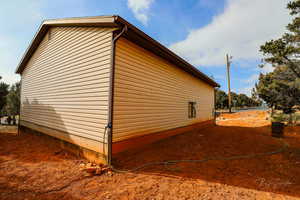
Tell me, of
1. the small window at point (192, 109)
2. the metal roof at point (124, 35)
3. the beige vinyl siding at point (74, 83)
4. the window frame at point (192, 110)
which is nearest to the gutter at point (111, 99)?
the beige vinyl siding at point (74, 83)

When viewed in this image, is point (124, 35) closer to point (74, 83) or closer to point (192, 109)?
point (74, 83)

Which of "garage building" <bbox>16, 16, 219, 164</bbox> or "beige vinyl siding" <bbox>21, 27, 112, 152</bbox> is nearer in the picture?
"garage building" <bbox>16, 16, 219, 164</bbox>

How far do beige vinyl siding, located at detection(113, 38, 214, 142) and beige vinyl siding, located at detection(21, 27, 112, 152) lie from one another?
0.45 meters

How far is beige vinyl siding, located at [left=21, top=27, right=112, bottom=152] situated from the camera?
4.25 metres

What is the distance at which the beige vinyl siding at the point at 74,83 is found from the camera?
4246 millimetres

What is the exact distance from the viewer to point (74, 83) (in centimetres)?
519

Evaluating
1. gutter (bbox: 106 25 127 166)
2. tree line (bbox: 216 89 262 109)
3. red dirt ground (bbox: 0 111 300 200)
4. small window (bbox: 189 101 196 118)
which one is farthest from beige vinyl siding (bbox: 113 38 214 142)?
tree line (bbox: 216 89 262 109)

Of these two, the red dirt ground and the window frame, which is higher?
the window frame

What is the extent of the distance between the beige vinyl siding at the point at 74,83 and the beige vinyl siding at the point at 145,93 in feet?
1.48

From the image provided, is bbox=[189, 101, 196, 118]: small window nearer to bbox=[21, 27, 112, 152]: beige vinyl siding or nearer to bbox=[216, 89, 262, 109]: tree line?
bbox=[21, 27, 112, 152]: beige vinyl siding

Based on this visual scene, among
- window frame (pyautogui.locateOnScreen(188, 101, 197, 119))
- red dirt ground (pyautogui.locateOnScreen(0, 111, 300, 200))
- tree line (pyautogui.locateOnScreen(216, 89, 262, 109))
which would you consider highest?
tree line (pyautogui.locateOnScreen(216, 89, 262, 109))

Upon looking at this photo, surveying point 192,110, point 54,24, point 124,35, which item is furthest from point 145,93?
point 54,24

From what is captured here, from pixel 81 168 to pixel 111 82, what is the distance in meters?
2.59

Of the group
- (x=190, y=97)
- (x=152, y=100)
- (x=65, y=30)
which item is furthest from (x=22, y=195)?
(x=190, y=97)
